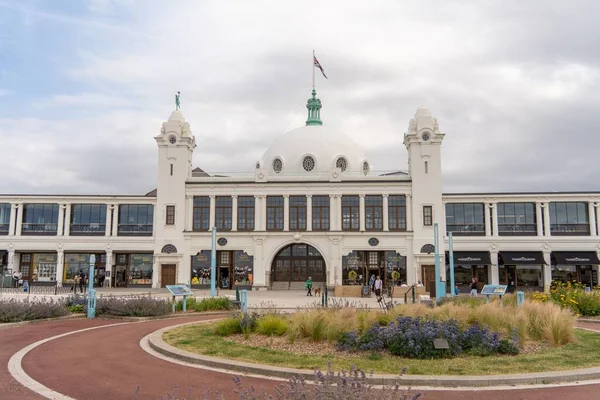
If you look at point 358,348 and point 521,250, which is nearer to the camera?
point 358,348

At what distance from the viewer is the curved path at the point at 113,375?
8906mm

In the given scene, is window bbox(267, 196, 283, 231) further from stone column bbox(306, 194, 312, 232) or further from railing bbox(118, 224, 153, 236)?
railing bbox(118, 224, 153, 236)

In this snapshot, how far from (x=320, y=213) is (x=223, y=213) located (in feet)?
28.2

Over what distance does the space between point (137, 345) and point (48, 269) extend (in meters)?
37.8

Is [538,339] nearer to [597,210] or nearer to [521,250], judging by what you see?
[521,250]

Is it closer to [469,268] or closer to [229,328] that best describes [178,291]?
[229,328]

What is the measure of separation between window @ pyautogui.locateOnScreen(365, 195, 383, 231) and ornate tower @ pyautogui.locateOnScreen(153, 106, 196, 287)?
15812mm

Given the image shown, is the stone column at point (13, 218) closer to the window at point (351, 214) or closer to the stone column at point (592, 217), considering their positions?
the window at point (351, 214)

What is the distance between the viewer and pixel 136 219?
47.6 m

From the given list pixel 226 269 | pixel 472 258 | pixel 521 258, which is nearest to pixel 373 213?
pixel 472 258

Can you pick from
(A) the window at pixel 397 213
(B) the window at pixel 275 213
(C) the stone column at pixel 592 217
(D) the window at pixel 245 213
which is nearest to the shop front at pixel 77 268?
(D) the window at pixel 245 213

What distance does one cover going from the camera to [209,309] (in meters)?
23.0

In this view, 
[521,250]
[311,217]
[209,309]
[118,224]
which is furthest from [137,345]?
[521,250]

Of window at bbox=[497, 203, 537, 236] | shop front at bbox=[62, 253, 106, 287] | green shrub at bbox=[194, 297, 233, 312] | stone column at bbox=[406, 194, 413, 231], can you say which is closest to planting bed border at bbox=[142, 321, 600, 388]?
green shrub at bbox=[194, 297, 233, 312]
